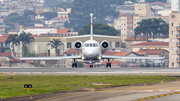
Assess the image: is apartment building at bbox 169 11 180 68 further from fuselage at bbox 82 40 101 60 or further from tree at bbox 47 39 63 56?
fuselage at bbox 82 40 101 60

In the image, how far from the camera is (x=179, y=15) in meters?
158

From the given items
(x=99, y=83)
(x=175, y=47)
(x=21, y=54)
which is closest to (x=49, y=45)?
(x=21, y=54)

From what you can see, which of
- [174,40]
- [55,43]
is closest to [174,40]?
[174,40]

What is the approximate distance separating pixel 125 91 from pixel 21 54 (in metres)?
167

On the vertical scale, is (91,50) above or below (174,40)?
below

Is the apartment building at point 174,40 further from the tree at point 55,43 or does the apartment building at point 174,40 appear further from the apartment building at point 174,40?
the tree at point 55,43

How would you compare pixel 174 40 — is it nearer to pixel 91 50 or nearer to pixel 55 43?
pixel 55 43

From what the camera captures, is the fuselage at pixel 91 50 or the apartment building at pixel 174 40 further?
Result: the apartment building at pixel 174 40

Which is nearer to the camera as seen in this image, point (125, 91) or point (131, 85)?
point (125, 91)

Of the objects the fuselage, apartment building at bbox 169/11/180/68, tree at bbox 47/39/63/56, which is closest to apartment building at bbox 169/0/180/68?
apartment building at bbox 169/11/180/68

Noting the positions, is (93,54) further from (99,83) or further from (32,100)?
(32,100)

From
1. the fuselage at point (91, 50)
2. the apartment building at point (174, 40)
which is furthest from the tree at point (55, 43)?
the fuselage at point (91, 50)

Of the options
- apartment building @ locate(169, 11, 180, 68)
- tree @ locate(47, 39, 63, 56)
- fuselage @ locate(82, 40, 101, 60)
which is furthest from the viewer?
tree @ locate(47, 39, 63, 56)

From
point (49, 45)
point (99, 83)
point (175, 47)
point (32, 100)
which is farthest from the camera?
point (49, 45)
